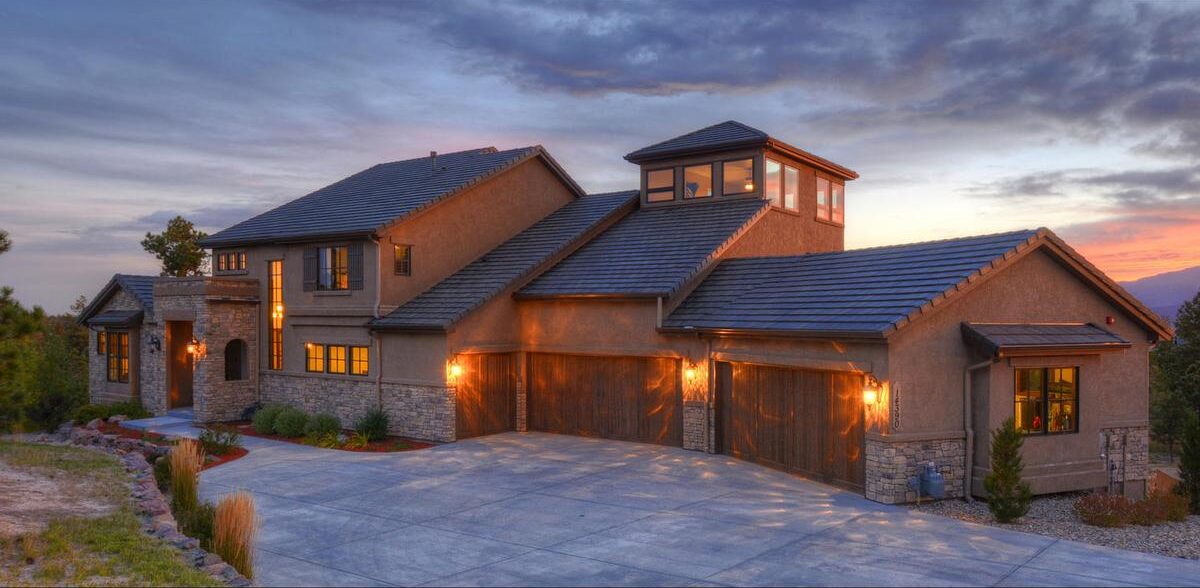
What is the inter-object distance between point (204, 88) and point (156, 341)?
28.2 ft

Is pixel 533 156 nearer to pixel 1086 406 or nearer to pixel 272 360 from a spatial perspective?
pixel 272 360

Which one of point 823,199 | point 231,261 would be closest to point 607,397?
point 823,199

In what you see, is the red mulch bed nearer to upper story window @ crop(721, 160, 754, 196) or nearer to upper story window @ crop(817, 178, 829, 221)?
upper story window @ crop(721, 160, 754, 196)

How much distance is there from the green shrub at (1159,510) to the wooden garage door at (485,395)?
14481mm

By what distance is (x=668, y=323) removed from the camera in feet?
64.1

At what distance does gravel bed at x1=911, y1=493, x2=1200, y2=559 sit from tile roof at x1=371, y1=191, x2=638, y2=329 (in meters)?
12.3

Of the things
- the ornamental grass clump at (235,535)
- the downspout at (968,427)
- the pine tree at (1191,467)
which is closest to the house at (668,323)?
the downspout at (968,427)

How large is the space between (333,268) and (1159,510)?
20.5 m

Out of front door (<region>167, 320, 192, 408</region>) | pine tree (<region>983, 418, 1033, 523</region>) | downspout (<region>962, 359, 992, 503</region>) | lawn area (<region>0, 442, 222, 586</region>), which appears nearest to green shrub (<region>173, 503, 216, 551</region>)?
lawn area (<region>0, 442, 222, 586</region>)

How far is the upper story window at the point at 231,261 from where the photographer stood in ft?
85.4

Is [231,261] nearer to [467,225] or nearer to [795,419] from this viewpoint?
[467,225]

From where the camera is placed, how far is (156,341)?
2591 cm

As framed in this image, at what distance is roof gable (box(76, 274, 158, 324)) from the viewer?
89.7 feet

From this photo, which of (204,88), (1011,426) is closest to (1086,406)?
(1011,426)
